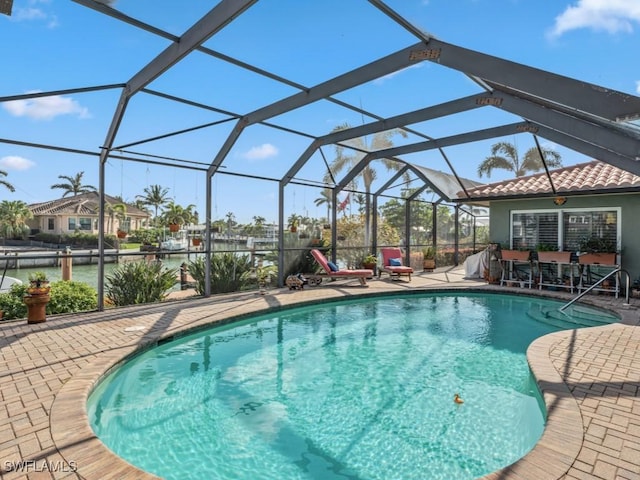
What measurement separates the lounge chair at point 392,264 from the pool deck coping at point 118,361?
557cm

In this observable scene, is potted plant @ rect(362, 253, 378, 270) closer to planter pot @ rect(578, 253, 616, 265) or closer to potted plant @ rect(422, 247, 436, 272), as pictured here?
potted plant @ rect(422, 247, 436, 272)

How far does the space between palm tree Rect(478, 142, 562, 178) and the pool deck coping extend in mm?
18838

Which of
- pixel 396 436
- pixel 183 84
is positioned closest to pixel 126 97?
pixel 183 84

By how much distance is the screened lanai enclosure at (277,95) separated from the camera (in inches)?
173

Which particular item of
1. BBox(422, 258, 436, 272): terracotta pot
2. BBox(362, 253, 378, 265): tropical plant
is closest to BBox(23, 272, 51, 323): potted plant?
BBox(362, 253, 378, 265): tropical plant

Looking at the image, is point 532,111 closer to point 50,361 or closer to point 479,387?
point 479,387

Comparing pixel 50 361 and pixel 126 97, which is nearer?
pixel 50 361

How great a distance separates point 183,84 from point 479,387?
250 inches

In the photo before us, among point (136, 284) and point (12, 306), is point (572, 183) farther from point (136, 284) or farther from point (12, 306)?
point (12, 306)

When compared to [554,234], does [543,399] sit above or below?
below

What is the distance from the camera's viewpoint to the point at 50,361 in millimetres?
4371

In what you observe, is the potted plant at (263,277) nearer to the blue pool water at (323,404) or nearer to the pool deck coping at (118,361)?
the pool deck coping at (118,361)

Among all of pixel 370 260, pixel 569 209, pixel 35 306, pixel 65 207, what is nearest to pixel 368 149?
pixel 370 260

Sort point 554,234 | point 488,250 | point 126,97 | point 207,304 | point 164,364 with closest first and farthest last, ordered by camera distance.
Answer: point 164,364
point 126,97
point 207,304
point 554,234
point 488,250
